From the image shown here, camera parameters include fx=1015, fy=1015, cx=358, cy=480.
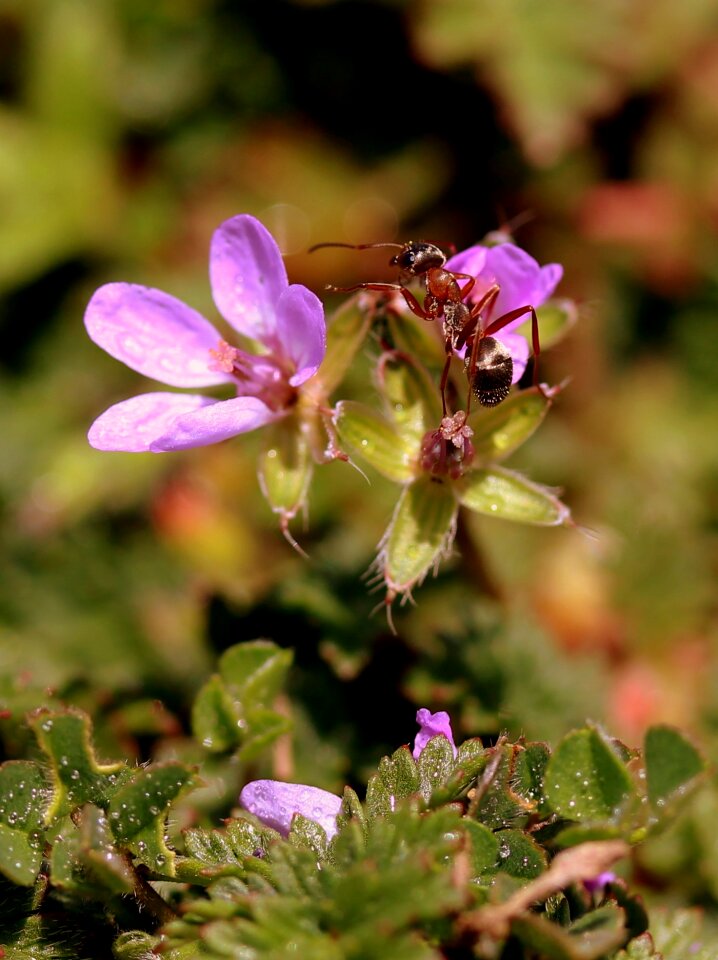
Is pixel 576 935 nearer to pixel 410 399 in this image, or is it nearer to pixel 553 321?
pixel 410 399

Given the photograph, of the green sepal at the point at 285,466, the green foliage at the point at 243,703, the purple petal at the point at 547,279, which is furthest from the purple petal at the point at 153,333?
the purple petal at the point at 547,279

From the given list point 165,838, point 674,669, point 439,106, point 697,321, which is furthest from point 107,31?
point 165,838

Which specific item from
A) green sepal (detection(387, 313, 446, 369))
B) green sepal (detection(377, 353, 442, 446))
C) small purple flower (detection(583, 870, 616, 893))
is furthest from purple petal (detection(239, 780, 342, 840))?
green sepal (detection(387, 313, 446, 369))

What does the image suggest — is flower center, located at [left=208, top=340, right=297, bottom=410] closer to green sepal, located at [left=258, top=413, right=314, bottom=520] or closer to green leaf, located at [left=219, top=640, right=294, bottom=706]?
green sepal, located at [left=258, top=413, right=314, bottom=520]

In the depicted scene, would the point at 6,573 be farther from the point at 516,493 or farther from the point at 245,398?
the point at 516,493

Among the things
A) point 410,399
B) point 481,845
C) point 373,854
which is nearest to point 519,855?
point 481,845
